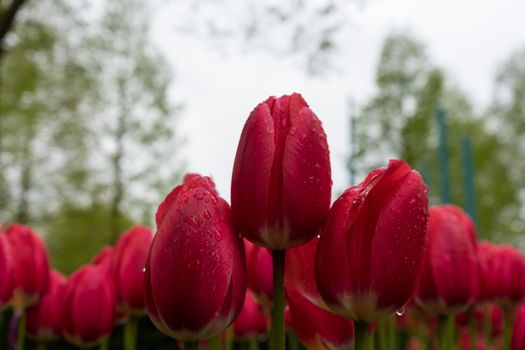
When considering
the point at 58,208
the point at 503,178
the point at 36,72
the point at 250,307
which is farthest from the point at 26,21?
the point at 503,178

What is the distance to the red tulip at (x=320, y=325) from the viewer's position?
0.88 metres

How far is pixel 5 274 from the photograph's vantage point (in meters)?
1.33

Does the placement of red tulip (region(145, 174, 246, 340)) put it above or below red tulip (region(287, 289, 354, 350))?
above

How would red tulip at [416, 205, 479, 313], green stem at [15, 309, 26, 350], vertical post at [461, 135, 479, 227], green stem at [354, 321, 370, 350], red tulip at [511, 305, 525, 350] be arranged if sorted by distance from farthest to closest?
vertical post at [461, 135, 479, 227]
green stem at [15, 309, 26, 350]
red tulip at [511, 305, 525, 350]
red tulip at [416, 205, 479, 313]
green stem at [354, 321, 370, 350]

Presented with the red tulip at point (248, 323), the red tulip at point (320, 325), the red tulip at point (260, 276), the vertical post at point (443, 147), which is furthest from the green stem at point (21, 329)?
the vertical post at point (443, 147)

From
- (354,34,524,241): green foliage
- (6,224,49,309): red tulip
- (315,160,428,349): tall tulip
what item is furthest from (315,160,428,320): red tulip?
(354,34,524,241): green foliage

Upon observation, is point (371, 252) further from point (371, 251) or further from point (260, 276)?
point (260, 276)

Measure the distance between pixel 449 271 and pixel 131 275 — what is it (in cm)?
64

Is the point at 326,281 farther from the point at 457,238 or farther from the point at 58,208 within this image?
the point at 58,208

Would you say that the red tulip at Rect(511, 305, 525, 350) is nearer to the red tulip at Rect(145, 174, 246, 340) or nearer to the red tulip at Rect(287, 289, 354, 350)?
the red tulip at Rect(287, 289, 354, 350)

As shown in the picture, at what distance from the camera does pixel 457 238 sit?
47.1 inches

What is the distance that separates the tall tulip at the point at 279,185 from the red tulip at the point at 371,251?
3cm

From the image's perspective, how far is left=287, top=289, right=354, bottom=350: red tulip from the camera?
883 mm

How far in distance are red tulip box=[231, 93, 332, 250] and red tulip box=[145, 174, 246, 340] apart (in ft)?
0.11
